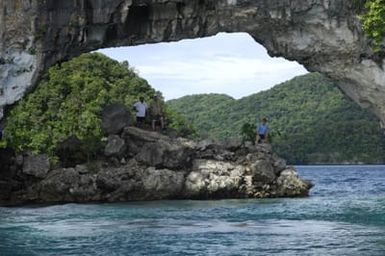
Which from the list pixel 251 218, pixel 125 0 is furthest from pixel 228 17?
pixel 251 218

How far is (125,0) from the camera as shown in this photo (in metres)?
18.2

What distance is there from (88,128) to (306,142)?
6456 centimetres

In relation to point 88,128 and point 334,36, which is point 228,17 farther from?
point 88,128

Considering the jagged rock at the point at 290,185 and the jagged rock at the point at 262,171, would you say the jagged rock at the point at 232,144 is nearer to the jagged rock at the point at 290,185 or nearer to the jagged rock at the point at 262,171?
the jagged rock at the point at 262,171

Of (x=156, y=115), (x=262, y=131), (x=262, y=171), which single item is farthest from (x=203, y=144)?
(x=262, y=171)

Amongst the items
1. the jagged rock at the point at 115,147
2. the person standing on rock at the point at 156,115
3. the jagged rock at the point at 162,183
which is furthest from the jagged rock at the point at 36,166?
the person standing on rock at the point at 156,115

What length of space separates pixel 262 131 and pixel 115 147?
19.9 feet

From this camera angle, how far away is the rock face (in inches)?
1016

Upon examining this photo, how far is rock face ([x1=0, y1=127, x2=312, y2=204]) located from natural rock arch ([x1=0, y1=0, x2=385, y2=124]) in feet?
25.6

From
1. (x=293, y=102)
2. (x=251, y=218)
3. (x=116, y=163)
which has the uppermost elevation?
(x=293, y=102)

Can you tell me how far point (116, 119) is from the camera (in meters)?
28.3

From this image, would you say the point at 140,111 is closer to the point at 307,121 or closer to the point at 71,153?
the point at 71,153

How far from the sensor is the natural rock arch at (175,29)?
712 inches

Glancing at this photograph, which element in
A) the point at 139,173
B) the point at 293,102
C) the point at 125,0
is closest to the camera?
the point at 125,0
